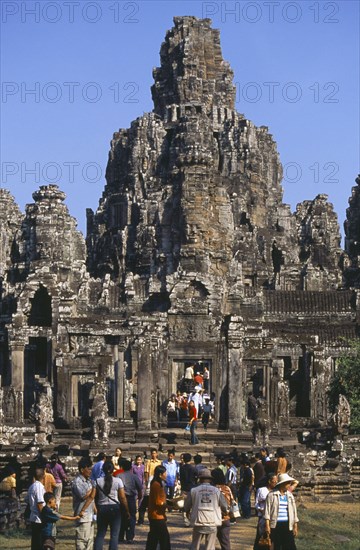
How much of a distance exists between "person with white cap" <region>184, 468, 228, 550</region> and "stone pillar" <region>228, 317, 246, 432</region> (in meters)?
24.8

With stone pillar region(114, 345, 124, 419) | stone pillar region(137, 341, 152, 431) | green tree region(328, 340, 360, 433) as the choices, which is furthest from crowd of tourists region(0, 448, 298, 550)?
stone pillar region(114, 345, 124, 419)

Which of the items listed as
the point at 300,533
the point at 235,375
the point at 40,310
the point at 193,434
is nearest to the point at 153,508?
the point at 300,533

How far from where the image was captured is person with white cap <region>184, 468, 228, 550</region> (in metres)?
21.4

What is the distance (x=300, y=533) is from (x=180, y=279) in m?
28.4

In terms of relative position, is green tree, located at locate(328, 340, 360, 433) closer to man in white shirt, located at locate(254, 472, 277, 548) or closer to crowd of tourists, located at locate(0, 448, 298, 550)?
crowd of tourists, located at locate(0, 448, 298, 550)

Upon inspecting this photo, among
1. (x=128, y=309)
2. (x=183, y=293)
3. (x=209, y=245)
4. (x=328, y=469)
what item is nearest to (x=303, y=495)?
(x=328, y=469)

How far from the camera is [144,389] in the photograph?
46750 mm

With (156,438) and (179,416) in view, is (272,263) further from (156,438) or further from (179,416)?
(156,438)

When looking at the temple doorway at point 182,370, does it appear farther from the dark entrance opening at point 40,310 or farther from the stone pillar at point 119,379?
the dark entrance opening at point 40,310

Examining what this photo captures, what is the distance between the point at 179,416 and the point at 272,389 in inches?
136

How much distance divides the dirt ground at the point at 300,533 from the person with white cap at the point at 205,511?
11.8 feet

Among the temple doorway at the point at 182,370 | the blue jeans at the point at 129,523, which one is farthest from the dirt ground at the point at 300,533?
the temple doorway at the point at 182,370

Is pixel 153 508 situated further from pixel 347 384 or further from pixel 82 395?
pixel 82 395

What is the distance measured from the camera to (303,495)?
35.5 meters
